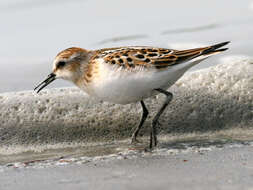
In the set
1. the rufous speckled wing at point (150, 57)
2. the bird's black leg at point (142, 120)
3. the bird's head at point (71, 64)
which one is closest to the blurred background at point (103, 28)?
the bird's head at point (71, 64)

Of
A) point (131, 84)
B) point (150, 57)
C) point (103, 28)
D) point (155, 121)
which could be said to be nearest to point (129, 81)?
point (131, 84)

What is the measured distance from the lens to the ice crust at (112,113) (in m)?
5.21

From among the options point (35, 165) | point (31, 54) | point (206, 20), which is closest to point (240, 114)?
point (35, 165)

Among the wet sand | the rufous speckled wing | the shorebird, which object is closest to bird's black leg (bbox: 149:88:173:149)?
the shorebird

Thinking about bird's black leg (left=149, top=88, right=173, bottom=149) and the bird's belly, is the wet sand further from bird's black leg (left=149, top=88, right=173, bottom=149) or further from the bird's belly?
the bird's belly

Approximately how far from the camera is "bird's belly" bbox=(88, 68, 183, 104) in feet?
15.8

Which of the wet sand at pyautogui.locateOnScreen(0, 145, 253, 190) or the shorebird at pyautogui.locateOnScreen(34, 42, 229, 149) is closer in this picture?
the wet sand at pyautogui.locateOnScreen(0, 145, 253, 190)

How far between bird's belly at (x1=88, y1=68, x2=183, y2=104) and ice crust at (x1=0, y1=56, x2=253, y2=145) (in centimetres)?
44

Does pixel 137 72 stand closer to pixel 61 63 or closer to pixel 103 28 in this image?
pixel 61 63

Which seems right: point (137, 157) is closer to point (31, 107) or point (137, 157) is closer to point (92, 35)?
point (31, 107)

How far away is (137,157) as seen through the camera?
443cm

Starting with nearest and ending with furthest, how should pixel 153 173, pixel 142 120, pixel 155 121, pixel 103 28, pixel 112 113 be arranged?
pixel 153 173
pixel 155 121
pixel 142 120
pixel 112 113
pixel 103 28

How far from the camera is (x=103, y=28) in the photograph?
28.5 ft

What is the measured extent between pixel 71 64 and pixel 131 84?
2.20 ft
